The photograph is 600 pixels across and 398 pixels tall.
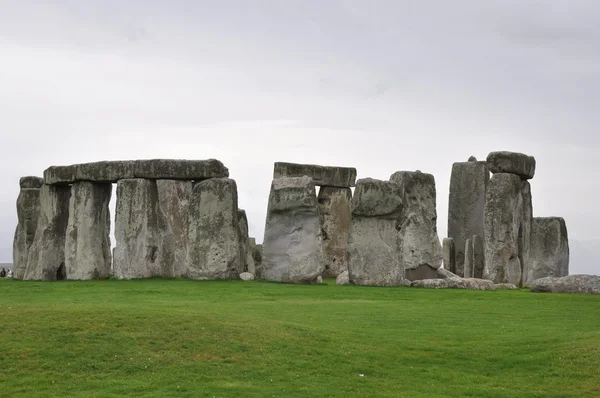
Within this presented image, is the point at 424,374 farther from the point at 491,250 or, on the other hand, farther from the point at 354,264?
the point at 491,250

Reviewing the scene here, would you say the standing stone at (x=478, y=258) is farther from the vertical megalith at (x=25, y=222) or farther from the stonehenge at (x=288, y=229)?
the vertical megalith at (x=25, y=222)

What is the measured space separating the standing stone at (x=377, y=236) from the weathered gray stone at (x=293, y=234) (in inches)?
51.7

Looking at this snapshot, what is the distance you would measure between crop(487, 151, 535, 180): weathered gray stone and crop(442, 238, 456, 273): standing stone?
14.5ft

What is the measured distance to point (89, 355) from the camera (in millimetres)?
16938

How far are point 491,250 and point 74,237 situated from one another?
1238cm

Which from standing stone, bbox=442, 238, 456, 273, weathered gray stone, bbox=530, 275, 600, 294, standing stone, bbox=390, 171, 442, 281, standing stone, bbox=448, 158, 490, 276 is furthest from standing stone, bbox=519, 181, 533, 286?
weathered gray stone, bbox=530, 275, 600, 294

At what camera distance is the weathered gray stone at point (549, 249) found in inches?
1377

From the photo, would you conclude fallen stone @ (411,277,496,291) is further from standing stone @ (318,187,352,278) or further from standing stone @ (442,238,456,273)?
standing stone @ (318,187,352,278)

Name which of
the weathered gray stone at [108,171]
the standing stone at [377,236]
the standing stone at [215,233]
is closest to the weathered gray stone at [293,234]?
the standing stone at [377,236]

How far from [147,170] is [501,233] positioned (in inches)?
414

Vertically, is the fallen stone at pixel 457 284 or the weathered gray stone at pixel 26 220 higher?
the weathered gray stone at pixel 26 220

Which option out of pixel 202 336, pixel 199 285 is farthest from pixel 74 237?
pixel 202 336

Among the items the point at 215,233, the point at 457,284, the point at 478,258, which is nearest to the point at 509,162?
the point at 478,258

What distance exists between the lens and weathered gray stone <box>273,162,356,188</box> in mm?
37344
